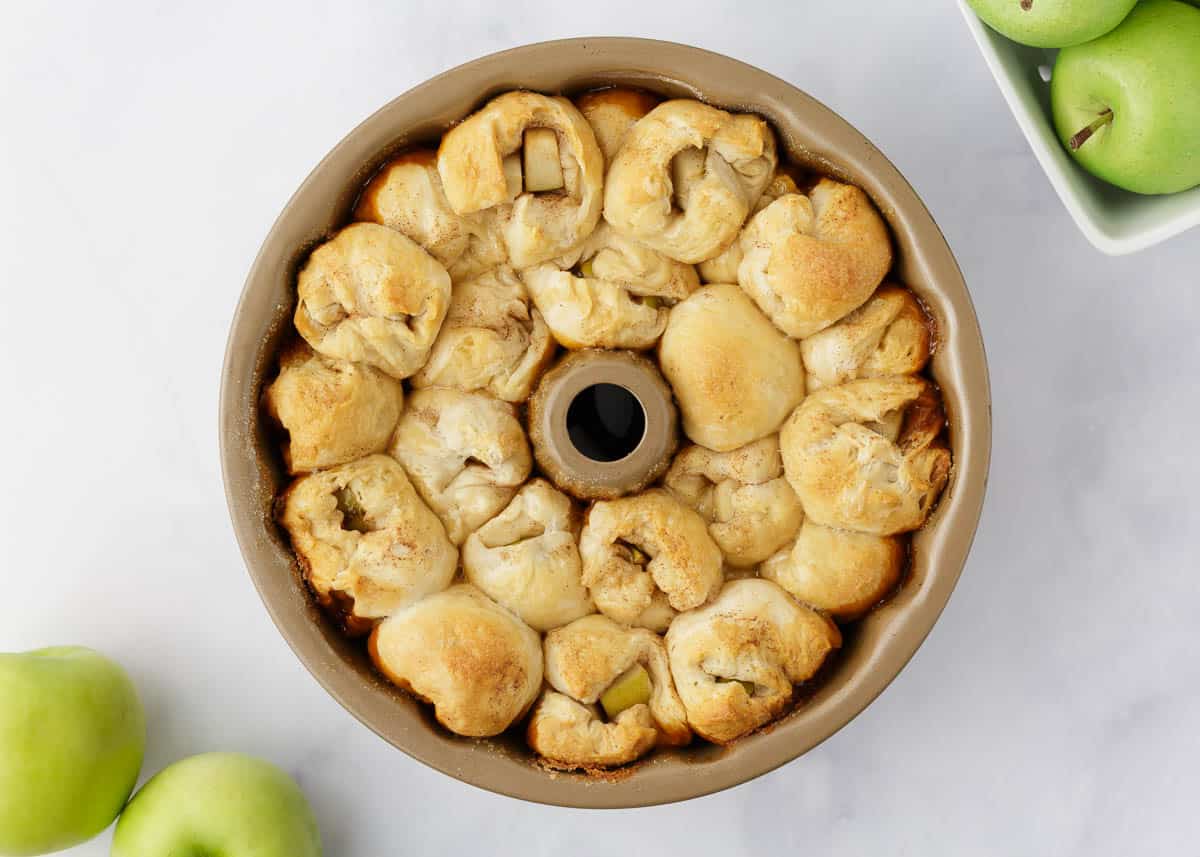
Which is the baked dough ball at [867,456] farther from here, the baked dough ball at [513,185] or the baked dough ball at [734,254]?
the baked dough ball at [513,185]

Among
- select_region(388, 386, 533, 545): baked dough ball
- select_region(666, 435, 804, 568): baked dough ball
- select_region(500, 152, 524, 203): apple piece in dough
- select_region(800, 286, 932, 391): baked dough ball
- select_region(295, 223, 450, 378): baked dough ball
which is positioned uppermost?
select_region(500, 152, 524, 203): apple piece in dough

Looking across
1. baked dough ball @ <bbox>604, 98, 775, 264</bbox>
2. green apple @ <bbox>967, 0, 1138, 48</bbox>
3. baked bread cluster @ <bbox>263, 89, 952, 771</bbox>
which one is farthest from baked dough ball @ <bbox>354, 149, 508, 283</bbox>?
green apple @ <bbox>967, 0, 1138, 48</bbox>

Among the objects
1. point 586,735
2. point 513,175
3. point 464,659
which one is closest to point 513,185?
point 513,175

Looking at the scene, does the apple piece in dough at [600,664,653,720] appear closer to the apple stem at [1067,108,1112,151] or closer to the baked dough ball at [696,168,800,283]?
the baked dough ball at [696,168,800,283]

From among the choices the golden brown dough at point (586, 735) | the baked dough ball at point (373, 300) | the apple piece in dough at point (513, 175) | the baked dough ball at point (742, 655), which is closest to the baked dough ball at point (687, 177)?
the apple piece in dough at point (513, 175)

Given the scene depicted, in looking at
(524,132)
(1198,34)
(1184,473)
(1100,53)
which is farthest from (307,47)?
(1184,473)

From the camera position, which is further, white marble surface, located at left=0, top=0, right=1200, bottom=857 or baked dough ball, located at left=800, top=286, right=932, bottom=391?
white marble surface, located at left=0, top=0, right=1200, bottom=857
